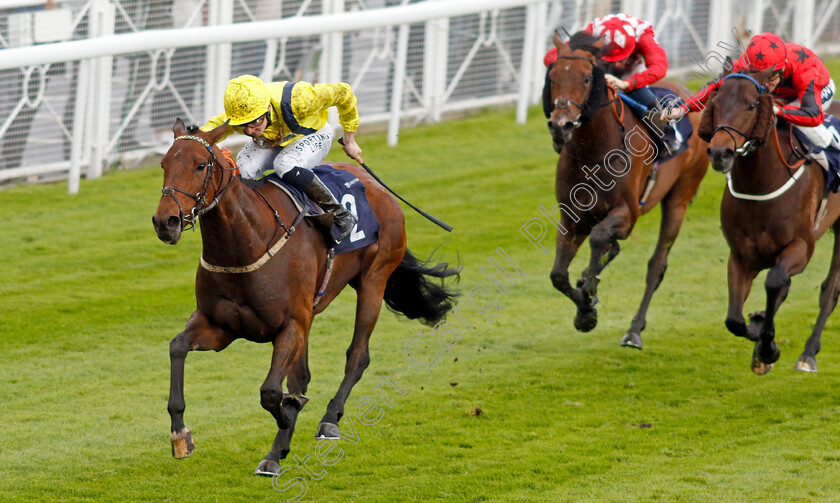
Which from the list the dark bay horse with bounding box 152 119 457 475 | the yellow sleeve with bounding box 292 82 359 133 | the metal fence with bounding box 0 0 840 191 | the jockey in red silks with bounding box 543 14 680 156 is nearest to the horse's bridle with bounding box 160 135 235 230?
the dark bay horse with bounding box 152 119 457 475

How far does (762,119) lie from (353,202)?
210cm

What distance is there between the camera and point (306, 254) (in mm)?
5000

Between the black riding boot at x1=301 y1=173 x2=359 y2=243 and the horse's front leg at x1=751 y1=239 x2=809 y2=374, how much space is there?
2.17 metres

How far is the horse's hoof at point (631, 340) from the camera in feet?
24.3

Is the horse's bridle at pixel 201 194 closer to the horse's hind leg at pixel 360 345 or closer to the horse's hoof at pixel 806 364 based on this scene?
the horse's hind leg at pixel 360 345

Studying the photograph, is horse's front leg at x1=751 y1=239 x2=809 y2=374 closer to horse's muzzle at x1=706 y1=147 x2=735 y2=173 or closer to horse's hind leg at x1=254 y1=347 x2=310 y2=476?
horse's muzzle at x1=706 y1=147 x2=735 y2=173

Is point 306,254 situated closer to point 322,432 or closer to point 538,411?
point 322,432

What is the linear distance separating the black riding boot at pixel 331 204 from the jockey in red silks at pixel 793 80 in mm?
2082

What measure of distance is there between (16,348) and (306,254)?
9.29 feet

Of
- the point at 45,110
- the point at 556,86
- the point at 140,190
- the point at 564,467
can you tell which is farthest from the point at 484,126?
the point at 564,467

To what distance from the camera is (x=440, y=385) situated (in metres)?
6.64

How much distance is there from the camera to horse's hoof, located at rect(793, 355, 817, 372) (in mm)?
6441

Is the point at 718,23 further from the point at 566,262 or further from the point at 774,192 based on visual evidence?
the point at 774,192

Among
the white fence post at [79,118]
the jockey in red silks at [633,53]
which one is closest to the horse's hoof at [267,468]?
the jockey in red silks at [633,53]
